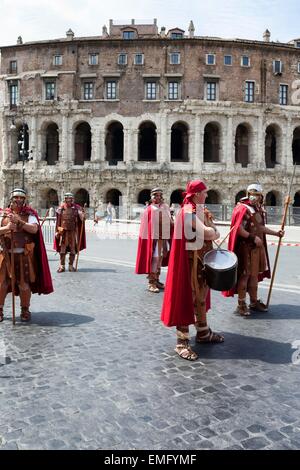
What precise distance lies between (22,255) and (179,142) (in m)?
37.8

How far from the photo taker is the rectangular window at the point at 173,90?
1538 inches

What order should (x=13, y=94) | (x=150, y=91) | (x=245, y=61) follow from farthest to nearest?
1. (x=13, y=94)
2. (x=245, y=61)
3. (x=150, y=91)

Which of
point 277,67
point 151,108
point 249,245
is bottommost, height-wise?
point 249,245

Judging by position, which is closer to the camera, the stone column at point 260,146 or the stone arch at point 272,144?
the stone column at point 260,146

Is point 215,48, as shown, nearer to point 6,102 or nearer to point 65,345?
point 6,102

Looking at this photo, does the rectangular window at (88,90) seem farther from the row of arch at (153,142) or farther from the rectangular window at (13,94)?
the rectangular window at (13,94)

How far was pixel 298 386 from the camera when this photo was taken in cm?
419

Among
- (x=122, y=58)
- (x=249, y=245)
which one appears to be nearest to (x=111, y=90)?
(x=122, y=58)

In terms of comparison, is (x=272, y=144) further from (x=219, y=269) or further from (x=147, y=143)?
(x=219, y=269)

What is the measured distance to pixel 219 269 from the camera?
16.5 feet

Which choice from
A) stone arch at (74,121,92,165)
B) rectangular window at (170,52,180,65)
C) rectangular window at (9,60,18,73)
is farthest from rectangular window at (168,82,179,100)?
rectangular window at (9,60,18,73)

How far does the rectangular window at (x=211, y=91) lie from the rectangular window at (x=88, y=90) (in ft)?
34.4

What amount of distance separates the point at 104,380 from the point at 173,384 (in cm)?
68

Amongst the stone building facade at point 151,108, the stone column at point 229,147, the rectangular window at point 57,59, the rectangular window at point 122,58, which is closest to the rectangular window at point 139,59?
the stone building facade at point 151,108
